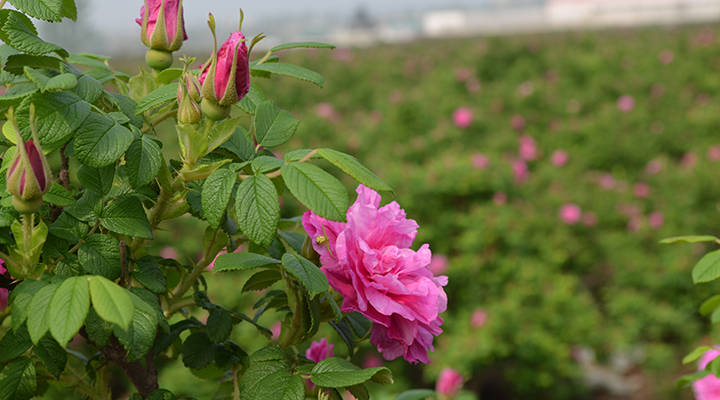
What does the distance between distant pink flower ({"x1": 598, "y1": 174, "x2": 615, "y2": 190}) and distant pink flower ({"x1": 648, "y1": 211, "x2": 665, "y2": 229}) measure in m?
0.42

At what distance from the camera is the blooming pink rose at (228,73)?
0.48 metres

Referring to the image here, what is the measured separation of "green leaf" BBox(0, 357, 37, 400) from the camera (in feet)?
1.60

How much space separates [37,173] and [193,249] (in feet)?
9.82

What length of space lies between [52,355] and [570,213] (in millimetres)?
3508

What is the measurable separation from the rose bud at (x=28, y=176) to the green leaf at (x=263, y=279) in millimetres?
235

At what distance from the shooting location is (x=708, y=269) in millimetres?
699

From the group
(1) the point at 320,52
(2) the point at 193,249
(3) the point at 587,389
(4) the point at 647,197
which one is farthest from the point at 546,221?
(1) the point at 320,52

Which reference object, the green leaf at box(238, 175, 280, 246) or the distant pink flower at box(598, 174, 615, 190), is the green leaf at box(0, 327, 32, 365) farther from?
the distant pink flower at box(598, 174, 615, 190)

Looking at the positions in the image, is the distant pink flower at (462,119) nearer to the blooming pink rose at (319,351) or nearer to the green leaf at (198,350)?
the blooming pink rose at (319,351)

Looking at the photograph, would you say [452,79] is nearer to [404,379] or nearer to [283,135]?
[404,379]

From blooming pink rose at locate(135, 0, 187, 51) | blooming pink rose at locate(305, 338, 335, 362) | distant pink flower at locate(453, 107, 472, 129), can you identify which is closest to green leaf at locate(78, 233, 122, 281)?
blooming pink rose at locate(135, 0, 187, 51)

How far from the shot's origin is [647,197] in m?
4.45

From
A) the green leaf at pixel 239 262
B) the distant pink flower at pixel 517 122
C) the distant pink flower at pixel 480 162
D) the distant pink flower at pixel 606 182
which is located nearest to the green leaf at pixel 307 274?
the green leaf at pixel 239 262

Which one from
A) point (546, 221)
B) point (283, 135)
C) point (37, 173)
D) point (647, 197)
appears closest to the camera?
point (37, 173)
